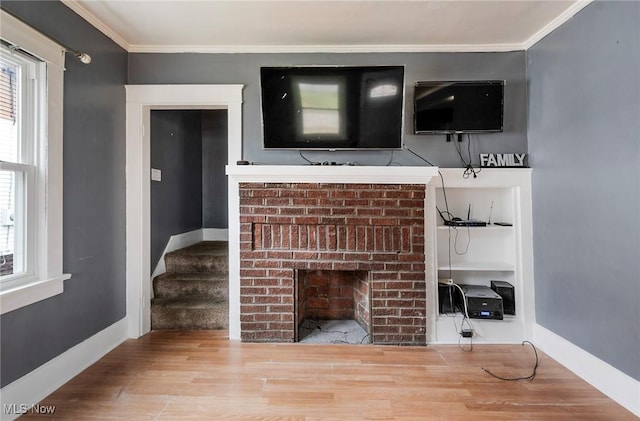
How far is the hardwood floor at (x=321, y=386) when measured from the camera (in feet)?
5.24

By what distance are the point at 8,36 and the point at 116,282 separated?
5.48 feet

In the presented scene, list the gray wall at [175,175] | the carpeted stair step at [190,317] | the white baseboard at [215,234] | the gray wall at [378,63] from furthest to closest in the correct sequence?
the white baseboard at [215,234]
the gray wall at [175,175]
the carpeted stair step at [190,317]
the gray wall at [378,63]

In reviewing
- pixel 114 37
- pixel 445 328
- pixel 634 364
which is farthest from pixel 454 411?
pixel 114 37

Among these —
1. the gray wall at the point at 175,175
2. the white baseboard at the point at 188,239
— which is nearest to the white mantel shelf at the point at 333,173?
the gray wall at the point at 175,175

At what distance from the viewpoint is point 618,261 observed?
1.70 metres

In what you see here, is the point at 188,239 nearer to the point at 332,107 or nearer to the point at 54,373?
the point at 54,373

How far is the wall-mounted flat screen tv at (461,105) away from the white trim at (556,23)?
1.43 ft

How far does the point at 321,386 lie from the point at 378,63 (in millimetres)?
2420

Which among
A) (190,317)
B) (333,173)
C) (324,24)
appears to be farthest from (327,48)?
(190,317)

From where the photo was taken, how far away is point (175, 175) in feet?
10.8

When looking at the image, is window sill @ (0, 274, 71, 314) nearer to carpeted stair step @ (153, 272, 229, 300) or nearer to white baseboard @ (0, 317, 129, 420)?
white baseboard @ (0, 317, 129, 420)

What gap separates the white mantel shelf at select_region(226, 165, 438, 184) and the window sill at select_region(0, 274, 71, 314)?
1239 mm

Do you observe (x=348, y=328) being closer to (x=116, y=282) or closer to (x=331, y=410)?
(x=331, y=410)

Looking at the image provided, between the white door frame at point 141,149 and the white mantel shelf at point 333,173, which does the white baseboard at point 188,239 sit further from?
the white mantel shelf at point 333,173
